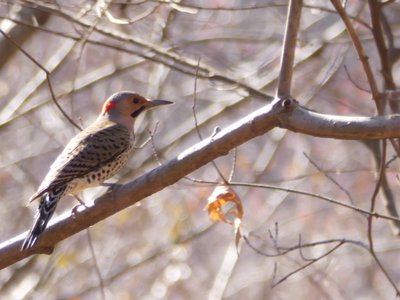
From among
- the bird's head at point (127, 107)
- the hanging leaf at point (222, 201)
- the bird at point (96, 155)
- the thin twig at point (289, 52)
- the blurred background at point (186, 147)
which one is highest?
the blurred background at point (186, 147)

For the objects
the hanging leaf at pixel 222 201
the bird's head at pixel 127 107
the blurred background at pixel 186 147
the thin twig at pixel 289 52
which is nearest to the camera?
the thin twig at pixel 289 52

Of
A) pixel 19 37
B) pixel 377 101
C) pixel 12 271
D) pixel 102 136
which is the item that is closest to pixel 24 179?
pixel 12 271

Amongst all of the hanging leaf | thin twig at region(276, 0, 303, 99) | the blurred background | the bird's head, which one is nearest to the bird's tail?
the hanging leaf

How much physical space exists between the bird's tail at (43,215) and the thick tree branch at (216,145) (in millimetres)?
39

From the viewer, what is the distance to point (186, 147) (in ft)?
35.9

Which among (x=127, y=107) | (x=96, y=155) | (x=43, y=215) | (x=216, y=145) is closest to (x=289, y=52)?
(x=216, y=145)

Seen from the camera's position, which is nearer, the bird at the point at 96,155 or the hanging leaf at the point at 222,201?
the hanging leaf at the point at 222,201

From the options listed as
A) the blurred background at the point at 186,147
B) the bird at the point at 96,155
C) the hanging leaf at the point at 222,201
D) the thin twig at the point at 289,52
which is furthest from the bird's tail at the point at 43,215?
the blurred background at the point at 186,147

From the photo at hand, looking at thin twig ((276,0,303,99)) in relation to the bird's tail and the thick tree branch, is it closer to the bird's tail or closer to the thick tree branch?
the thick tree branch

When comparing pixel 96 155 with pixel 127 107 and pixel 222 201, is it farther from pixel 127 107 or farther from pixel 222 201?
pixel 222 201

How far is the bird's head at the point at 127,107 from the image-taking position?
702 centimetres

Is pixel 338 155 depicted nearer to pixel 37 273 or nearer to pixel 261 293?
pixel 261 293

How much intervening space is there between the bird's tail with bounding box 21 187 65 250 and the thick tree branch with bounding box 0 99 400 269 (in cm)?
4

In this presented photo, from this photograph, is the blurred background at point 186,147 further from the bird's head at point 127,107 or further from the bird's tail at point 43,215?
the bird's tail at point 43,215
